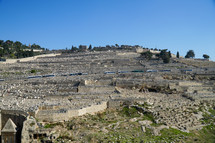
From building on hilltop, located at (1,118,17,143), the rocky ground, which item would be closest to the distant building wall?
the rocky ground

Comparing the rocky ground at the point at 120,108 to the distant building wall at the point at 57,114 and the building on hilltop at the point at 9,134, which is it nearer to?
the distant building wall at the point at 57,114

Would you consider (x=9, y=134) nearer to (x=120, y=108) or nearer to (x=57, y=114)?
(x=57, y=114)

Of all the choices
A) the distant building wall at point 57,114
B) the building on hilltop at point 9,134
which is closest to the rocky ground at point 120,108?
the distant building wall at point 57,114

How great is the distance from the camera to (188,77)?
1350 inches

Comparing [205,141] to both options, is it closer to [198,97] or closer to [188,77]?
[198,97]

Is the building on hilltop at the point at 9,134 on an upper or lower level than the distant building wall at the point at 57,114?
lower

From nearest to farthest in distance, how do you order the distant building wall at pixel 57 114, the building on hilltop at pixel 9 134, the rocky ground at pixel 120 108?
the building on hilltop at pixel 9 134, the rocky ground at pixel 120 108, the distant building wall at pixel 57 114

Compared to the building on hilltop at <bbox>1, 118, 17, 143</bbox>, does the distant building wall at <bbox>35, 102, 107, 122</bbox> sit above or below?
above

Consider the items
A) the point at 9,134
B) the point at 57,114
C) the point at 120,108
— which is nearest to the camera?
the point at 9,134

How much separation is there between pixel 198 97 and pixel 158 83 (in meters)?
5.11

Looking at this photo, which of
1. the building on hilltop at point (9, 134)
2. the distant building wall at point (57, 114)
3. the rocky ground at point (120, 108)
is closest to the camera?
the building on hilltop at point (9, 134)

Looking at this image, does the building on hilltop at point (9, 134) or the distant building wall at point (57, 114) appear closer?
the building on hilltop at point (9, 134)

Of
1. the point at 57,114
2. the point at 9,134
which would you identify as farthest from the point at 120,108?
the point at 9,134

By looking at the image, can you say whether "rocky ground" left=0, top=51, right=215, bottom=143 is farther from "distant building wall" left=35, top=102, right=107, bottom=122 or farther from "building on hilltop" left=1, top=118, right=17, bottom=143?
"building on hilltop" left=1, top=118, right=17, bottom=143
